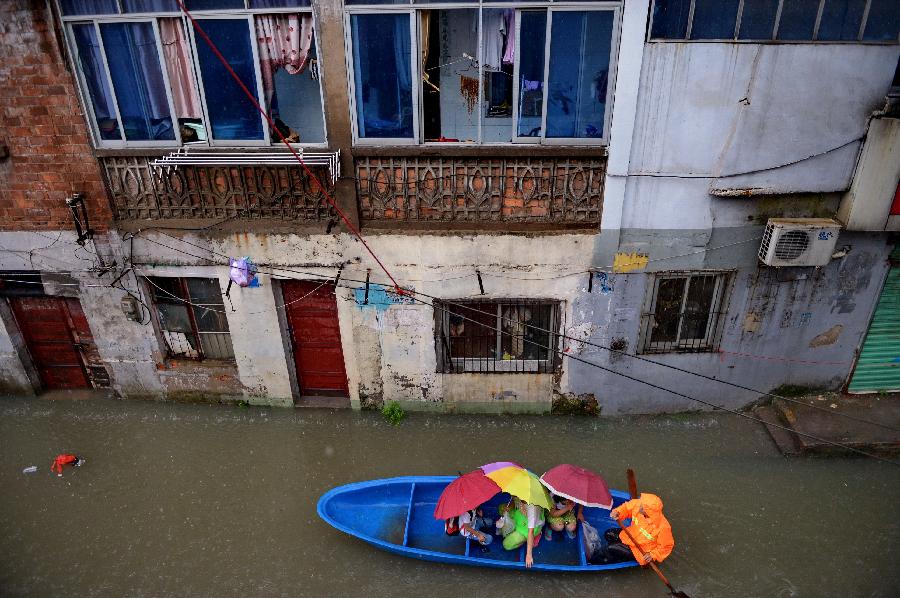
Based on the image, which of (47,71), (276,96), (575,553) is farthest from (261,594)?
(47,71)

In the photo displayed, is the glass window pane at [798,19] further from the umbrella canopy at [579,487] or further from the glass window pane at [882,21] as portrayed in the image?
the umbrella canopy at [579,487]

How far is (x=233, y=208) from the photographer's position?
297 inches

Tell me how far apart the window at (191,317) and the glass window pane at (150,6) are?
3.52 meters

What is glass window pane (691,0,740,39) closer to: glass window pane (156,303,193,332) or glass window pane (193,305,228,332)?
glass window pane (193,305,228,332)

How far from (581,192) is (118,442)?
7.59 meters

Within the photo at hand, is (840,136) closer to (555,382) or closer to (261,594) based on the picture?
(555,382)

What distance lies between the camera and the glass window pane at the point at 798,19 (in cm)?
610

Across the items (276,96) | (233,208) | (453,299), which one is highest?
(276,96)

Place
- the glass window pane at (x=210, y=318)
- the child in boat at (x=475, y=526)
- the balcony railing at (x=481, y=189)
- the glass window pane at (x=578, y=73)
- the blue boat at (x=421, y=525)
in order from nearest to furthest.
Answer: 1. the blue boat at (x=421, y=525)
2. the child in boat at (x=475, y=526)
3. the glass window pane at (x=578, y=73)
4. the balcony railing at (x=481, y=189)
5. the glass window pane at (x=210, y=318)

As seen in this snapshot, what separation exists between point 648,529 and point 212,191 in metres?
6.82

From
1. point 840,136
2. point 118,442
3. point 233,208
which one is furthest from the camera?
point 118,442

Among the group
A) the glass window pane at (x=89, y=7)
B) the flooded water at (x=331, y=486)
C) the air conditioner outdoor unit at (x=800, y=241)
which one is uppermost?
the glass window pane at (x=89, y=7)

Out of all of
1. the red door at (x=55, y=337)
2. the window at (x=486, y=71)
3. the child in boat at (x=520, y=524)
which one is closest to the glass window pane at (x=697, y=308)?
the window at (x=486, y=71)

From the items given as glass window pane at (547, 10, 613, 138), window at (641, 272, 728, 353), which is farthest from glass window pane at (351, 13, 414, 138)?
window at (641, 272, 728, 353)
